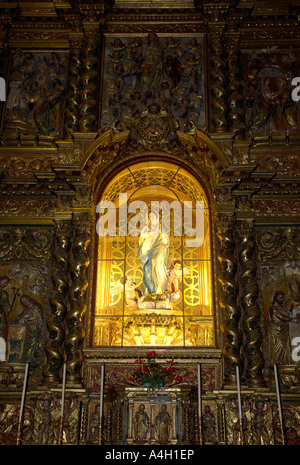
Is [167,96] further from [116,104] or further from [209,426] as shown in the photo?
[209,426]

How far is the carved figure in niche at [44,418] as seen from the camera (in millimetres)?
8930

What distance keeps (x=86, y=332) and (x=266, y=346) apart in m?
3.51

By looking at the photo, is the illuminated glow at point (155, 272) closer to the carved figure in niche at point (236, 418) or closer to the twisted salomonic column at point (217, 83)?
the twisted salomonic column at point (217, 83)

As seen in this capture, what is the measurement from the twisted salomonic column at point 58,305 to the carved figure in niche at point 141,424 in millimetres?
1812

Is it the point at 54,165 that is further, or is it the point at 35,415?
the point at 54,165

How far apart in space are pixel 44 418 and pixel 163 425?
6.98ft

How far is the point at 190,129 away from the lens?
1164 cm

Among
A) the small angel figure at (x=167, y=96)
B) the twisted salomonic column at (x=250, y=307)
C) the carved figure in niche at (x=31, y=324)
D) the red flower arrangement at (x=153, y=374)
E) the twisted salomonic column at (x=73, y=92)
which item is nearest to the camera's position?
the red flower arrangement at (x=153, y=374)

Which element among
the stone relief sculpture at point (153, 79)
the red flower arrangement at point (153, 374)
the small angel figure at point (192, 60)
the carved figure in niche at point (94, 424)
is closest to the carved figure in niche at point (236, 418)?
the red flower arrangement at point (153, 374)

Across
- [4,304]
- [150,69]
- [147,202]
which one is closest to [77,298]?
[4,304]

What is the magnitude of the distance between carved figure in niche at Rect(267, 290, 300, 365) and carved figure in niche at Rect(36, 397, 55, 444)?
4.19m
